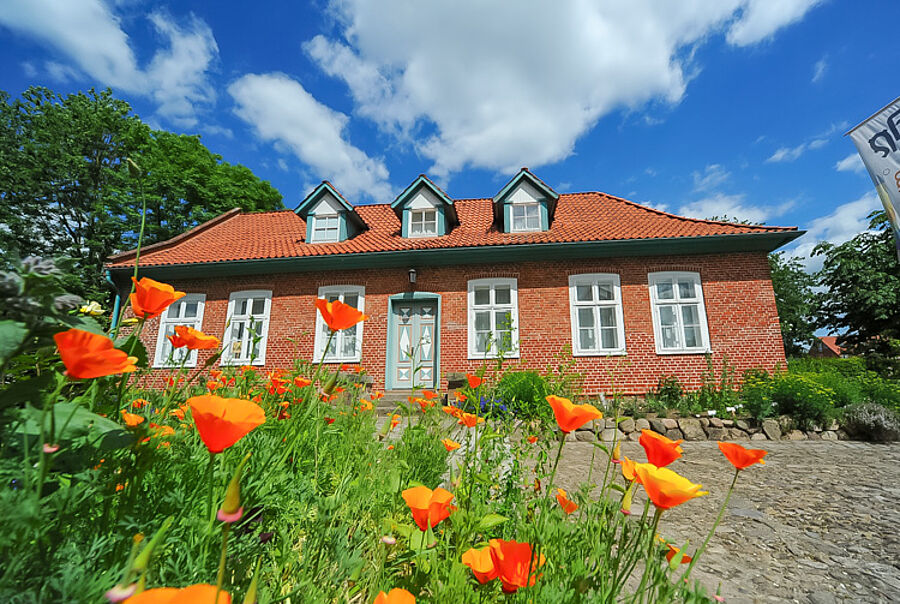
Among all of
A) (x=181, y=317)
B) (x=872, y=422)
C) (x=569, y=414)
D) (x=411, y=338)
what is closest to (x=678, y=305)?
(x=872, y=422)

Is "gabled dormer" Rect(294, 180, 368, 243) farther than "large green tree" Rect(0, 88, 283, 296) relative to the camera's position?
No

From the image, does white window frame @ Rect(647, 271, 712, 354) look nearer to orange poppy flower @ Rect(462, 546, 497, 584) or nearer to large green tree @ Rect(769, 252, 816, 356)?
orange poppy flower @ Rect(462, 546, 497, 584)

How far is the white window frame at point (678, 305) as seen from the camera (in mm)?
8375

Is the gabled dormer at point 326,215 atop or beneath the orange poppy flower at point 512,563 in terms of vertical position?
atop

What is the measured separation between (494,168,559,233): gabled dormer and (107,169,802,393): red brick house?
1.4 inches

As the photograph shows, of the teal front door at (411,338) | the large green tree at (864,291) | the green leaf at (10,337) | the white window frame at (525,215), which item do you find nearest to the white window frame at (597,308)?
the white window frame at (525,215)

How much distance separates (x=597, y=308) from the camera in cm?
889

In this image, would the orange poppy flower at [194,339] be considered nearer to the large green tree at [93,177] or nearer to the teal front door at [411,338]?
the teal front door at [411,338]

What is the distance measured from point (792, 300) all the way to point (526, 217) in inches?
1142

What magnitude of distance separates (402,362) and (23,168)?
19992 millimetres

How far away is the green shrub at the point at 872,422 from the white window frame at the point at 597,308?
11.9 ft

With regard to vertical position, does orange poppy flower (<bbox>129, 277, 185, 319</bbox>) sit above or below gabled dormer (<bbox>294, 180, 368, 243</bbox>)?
below

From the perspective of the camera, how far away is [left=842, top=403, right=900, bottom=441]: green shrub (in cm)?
585

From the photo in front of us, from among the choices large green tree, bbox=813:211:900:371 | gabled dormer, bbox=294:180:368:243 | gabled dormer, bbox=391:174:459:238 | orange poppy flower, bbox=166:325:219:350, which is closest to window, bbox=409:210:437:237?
gabled dormer, bbox=391:174:459:238
